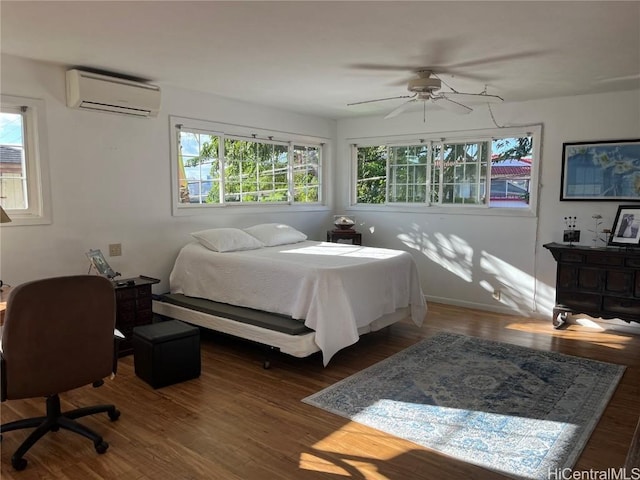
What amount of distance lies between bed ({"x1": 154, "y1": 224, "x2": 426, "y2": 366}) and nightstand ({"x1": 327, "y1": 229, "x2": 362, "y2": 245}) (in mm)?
1137

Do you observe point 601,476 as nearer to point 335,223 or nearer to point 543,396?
point 543,396

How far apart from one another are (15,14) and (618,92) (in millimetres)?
5092

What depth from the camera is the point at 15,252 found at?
143 inches

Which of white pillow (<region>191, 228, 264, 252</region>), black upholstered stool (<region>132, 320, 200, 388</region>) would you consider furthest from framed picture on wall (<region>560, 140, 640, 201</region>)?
black upholstered stool (<region>132, 320, 200, 388</region>)

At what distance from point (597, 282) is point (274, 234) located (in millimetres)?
3252

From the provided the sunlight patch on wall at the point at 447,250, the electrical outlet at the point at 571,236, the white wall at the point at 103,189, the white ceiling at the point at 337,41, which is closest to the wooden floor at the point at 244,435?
the white wall at the point at 103,189

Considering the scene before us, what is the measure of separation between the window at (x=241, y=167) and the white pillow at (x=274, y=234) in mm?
558

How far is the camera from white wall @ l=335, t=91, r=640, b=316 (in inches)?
189

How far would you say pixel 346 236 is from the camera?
6.12m

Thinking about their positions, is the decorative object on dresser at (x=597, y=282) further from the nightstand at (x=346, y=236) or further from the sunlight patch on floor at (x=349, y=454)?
the sunlight patch on floor at (x=349, y=454)

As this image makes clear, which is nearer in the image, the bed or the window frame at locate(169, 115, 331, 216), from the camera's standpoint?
the bed

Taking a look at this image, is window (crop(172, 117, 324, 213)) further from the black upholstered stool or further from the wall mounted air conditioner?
the black upholstered stool

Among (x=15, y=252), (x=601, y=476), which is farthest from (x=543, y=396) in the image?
(x=15, y=252)

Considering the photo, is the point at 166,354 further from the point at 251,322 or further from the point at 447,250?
the point at 447,250
